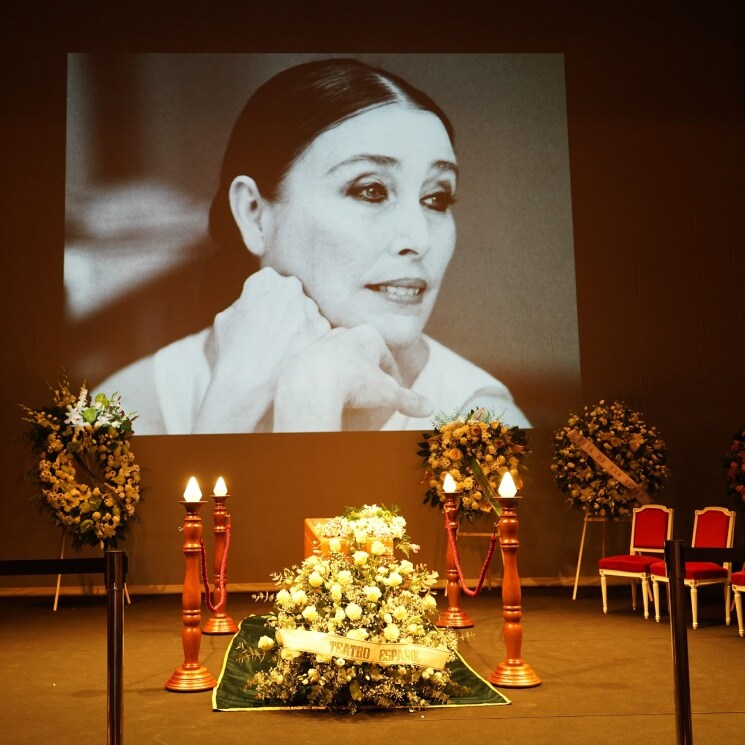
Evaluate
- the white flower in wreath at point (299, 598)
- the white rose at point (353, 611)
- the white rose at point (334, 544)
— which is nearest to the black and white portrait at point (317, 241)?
the white rose at point (334, 544)

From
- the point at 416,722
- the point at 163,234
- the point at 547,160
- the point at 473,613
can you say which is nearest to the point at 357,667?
the point at 416,722

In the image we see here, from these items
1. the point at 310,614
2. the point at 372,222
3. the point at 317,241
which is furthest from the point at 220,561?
the point at 372,222

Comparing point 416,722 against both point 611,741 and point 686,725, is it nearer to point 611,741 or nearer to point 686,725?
point 611,741

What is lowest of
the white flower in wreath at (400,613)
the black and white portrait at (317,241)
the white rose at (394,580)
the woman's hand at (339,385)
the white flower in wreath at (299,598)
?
the white flower in wreath at (400,613)

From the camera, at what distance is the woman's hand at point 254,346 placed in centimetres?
920

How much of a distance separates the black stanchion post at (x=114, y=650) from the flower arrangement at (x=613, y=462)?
5922mm

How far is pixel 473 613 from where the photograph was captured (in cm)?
757

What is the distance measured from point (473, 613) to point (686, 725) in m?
4.50

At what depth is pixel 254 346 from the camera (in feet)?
30.3

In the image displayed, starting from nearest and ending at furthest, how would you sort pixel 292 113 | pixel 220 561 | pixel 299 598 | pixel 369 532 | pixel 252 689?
pixel 299 598 < pixel 252 689 < pixel 369 532 < pixel 220 561 < pixel 292 113

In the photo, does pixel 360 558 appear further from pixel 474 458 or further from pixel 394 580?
pixel 474 458

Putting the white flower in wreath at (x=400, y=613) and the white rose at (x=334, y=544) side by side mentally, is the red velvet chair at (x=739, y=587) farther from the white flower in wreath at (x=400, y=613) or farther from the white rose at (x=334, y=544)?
the white flower in wreath at (x=400, y=613)

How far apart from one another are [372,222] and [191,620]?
5.56 m

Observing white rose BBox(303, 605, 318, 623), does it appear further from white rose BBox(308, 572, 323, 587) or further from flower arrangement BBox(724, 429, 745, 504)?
flower arrangement BBox(724, 429, 745, 504)
